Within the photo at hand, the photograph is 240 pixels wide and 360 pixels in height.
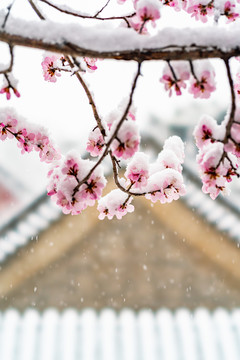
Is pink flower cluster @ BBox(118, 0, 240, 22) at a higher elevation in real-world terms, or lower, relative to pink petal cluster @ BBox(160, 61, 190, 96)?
higher

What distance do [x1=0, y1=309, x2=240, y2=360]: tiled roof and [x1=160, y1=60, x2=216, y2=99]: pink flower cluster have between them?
416 centimetres

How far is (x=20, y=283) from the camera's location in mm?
5625

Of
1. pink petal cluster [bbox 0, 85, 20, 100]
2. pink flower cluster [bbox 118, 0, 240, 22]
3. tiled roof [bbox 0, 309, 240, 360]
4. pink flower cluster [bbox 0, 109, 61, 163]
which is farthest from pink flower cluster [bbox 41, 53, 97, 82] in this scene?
tiled roof [bbox 0, 309, 240, 360]

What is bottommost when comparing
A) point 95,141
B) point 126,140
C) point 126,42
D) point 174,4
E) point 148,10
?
point 95,141

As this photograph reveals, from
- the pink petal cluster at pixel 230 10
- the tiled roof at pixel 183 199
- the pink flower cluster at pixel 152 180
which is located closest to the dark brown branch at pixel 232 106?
the pink flower cluster at pixel 152 180

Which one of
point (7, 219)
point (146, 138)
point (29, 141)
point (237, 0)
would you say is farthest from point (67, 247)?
point (237, 0)

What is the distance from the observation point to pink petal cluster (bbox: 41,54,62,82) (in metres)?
1.98

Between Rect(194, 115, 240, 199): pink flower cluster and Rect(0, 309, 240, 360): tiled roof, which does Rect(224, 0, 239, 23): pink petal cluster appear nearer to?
Rect(194, 115, 240, 199): pink flower cluster

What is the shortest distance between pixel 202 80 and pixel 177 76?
99 millimetres

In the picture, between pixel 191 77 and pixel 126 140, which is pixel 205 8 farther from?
pixel 126 140

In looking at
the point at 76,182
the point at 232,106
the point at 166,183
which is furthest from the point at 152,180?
the point at 232,106

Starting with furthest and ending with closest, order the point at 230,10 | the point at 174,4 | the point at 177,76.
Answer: the point at 174,4, the point at 230,10, the point at 177,76

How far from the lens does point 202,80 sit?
4.60 ft

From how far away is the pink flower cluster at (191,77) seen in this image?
4.46 feet
